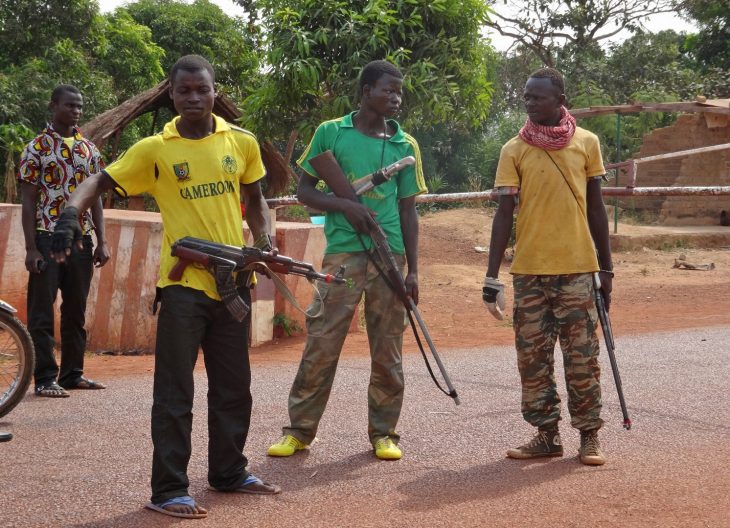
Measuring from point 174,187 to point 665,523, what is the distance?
231 cm

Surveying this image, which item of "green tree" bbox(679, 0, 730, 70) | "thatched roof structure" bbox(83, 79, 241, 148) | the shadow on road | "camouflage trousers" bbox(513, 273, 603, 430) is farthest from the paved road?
"green tree" bbox(679, 0, 730, 70)

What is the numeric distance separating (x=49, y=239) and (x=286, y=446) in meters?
2.53

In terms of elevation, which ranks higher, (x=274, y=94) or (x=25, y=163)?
(x=274, y=94)

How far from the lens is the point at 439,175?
3203cm

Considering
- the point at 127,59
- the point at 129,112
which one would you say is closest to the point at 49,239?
the point at 129,112

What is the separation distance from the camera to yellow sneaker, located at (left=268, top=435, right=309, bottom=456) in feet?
16.1

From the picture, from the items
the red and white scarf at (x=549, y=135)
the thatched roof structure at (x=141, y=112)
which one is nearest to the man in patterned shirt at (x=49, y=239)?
the red and white scarf at (x=549, y=135)

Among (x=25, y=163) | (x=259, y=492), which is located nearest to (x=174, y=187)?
(x=259, y=492)

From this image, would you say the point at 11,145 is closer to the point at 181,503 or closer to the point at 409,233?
the point at 409,233

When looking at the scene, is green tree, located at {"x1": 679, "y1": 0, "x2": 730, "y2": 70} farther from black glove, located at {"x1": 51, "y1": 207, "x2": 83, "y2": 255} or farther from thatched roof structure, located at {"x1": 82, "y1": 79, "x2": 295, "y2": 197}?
black glove, located at {"x1": 51, "y1": 207, "x2": 83, "y2": 255}

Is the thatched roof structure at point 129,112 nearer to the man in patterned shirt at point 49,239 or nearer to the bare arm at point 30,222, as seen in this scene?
the man in patterned shirt at point 49,239

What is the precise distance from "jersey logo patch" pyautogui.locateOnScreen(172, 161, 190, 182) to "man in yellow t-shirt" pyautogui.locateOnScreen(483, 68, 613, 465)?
1.60 meters

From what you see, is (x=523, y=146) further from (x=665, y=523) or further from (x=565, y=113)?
(x=665, y=523)

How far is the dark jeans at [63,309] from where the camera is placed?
21.7 ft
